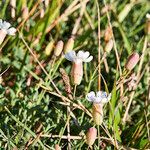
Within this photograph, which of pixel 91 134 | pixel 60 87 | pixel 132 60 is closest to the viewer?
pixel 91 134

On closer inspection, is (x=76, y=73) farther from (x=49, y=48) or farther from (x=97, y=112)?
(x=49, y=48)

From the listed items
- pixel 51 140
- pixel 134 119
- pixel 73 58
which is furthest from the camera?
pixel 134 119

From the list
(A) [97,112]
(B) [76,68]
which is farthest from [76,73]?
(A) [97,112]

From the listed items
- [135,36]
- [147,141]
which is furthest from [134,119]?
[135,36]

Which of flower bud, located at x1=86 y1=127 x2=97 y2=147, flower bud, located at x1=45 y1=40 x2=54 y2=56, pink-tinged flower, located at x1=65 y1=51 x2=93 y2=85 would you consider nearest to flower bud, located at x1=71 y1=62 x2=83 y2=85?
pink-tinged flower, located at x1=65 y1=51 x2=93 y2=85

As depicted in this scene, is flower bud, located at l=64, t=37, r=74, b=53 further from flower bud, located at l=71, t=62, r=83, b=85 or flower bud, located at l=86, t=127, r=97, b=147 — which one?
flower bud, located at l=86, t=127, r=97, b=147

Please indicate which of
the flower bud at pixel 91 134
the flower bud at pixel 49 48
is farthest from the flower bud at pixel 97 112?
the flower bud at pixel 49 48

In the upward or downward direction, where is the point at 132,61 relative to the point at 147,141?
upward

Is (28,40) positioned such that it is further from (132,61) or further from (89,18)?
(132,61)
